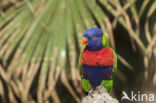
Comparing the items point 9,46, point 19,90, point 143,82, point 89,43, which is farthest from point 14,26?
point 143,82

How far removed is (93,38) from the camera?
5.44 ft

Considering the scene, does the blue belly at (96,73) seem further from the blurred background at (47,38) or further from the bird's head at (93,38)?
the blurred background at (47,38)

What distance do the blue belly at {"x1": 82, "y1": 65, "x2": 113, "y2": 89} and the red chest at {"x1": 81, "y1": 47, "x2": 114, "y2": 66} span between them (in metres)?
0.03

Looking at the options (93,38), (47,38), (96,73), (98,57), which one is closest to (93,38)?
(93,38)

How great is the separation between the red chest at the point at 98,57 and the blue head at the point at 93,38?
3cm

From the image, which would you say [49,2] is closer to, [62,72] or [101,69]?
[62,72]

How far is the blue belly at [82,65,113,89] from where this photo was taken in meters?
1.79

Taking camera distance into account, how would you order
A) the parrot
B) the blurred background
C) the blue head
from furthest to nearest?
the blurred background < the parrot < the blue head

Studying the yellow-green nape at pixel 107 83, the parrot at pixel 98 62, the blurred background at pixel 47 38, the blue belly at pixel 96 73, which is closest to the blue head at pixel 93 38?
the parrot at pixel 98 62

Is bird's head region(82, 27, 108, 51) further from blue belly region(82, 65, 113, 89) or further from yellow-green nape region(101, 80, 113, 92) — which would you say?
yellow-green nape region(101, 80, 113, 92)

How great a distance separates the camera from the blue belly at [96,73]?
179 cm

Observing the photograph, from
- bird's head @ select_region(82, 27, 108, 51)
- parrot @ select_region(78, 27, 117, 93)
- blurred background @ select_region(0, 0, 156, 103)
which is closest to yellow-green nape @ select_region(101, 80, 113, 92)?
parrot @ select_region(78, 27, 117, 93)

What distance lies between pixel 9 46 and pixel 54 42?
468mm

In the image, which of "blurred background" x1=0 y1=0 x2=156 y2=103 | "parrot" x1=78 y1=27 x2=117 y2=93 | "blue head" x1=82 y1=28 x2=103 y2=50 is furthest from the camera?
"blurred background" x1=0 y1=0 x2=156 y2=103
